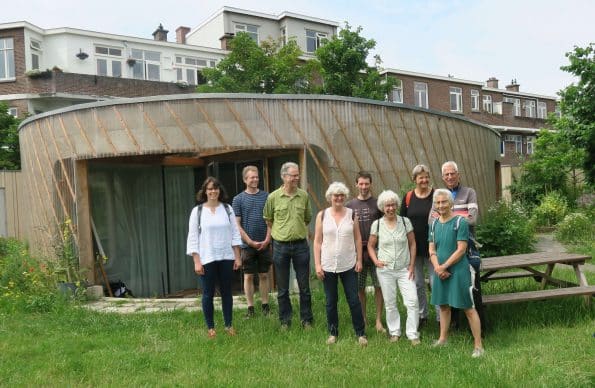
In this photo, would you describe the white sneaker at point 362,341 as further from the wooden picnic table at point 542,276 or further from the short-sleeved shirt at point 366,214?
the wooden picnic table at point 542,276

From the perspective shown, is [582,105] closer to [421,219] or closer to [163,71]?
[421,219]

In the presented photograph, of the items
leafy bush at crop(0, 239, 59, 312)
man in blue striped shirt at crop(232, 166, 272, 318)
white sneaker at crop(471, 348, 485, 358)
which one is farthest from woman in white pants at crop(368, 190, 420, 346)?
leafy bush at crop(0, 239, 59, 312)

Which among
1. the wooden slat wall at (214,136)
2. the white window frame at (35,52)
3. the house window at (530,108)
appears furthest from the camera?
the house window at (530,108)

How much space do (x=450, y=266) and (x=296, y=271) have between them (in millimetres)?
1386

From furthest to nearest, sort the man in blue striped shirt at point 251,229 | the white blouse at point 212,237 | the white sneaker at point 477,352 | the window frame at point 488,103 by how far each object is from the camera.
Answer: the window frame at point 488,103 < the man in blue striped shirt at point 251,229 < the white blouse at point 212,237 < the white sneaker at point 477,352

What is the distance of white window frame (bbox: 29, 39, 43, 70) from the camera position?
19094 millimetres

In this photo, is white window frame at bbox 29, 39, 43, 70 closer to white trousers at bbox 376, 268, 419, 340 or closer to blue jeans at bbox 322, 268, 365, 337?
blue jeans at bbox 322, 268, 365, 337

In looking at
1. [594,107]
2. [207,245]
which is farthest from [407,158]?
[594,107]

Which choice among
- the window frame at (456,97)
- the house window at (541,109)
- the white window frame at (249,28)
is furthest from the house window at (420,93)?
the house window at (541,109)

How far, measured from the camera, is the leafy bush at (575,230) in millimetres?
10597

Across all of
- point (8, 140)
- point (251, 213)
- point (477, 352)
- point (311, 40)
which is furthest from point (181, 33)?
point (477, 352)

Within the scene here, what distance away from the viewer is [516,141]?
30.0 m

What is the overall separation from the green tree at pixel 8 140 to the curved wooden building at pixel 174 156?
23.0ft

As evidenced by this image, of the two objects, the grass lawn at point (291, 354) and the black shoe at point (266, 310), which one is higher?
the black shoe at point (266, 310)
